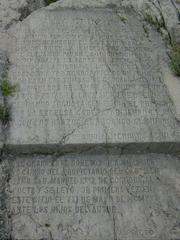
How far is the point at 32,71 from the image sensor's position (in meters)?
3.77

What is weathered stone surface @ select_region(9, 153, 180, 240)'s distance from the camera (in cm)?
299

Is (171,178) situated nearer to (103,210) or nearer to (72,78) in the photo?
(103,210)

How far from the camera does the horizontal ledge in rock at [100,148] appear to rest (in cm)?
334

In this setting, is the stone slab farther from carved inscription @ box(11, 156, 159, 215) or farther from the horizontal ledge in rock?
carved inscription @ box(11, 156, 159, 215)

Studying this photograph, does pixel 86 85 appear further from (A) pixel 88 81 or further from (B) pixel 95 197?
(B) pixel 95 197

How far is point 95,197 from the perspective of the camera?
125 inches

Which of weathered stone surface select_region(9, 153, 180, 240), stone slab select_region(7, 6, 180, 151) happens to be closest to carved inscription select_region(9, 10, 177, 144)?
stone slab select_region(7, 6, 180, 151)

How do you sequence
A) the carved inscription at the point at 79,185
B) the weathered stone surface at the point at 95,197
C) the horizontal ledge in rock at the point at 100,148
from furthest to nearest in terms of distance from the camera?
the horizontal ledge in rock at the point at 100,148, the carved inscription at the point at 79,185, the weathered stone surface at the point at 95,197

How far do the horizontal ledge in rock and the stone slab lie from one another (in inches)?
1.2

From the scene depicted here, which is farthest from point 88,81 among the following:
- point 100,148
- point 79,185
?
point 79,185

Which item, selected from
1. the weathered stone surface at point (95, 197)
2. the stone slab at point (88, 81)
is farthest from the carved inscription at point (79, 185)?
the stone slab at point (88, 81)

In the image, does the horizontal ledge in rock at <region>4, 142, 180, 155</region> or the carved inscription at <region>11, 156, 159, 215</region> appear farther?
the horizontal ledge in rock at <region>4, 142, 180, 155</region>

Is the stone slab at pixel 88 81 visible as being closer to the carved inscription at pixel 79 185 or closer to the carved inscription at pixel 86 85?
the carved inscription at pixel 86 85

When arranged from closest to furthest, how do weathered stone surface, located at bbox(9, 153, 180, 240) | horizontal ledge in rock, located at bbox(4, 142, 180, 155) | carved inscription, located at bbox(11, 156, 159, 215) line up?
weathered stone surface, located at bbox(9, 153, 180, 240) → carved inscription, located at bbox(11, 156, 159, 215) → horizontal ledge in rock, located at bbox(4, 142, 180, 155)
